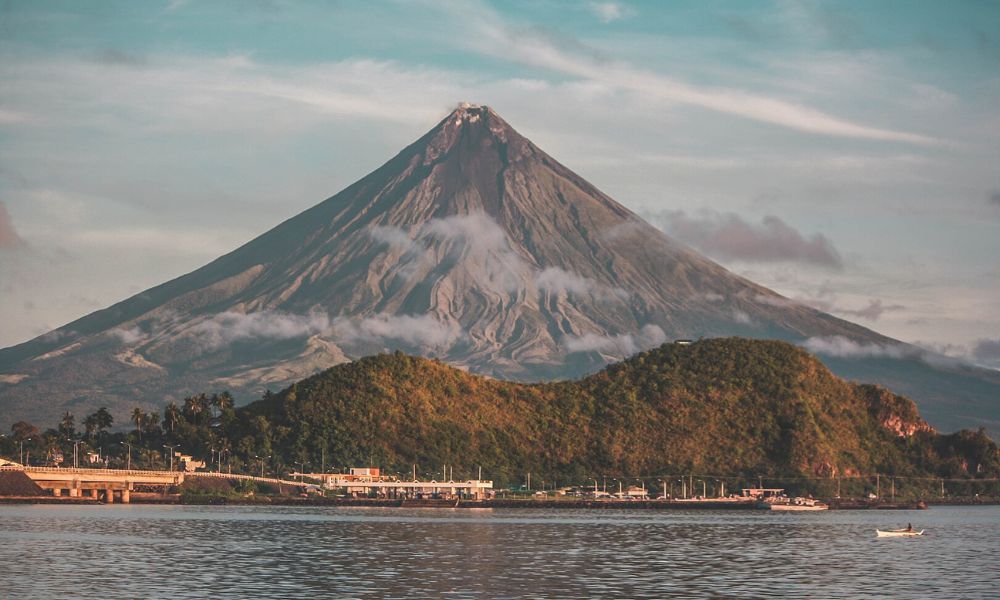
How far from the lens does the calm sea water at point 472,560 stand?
3349 inches

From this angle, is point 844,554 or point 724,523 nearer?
point 844,554

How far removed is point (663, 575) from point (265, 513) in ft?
343

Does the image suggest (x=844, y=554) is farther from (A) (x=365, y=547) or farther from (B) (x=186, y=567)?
(B) (x=186, y=567)

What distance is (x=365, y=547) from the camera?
4648 inches

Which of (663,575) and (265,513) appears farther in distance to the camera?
(265,513)

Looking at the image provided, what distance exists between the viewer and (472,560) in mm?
104750

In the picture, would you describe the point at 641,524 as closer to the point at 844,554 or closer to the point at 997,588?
the point at 844,554

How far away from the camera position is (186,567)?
96.4m

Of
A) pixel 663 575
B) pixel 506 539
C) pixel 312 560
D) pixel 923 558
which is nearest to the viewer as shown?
pixel 663 575

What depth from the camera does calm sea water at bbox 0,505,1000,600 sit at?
85.1 metres

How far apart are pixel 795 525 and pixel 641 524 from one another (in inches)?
700

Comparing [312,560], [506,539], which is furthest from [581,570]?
[506,539]

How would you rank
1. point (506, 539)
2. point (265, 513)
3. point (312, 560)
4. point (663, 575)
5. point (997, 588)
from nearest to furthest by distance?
point (997, 588) < point (663, 575) < point (312, 560) < point (506, 539) < point (265, 513)

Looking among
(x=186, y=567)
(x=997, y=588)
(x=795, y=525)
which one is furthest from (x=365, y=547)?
(x=795, y=525)
